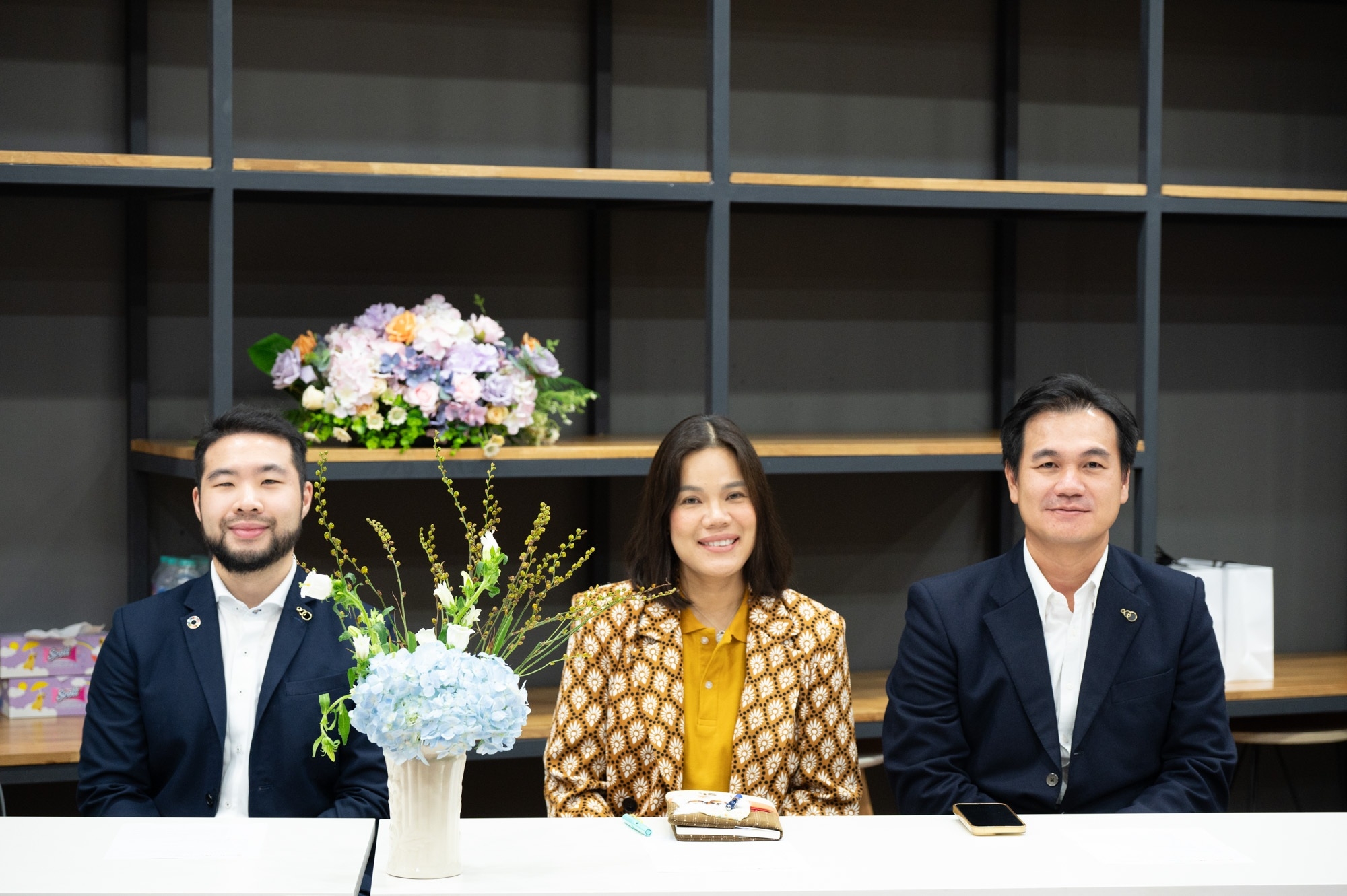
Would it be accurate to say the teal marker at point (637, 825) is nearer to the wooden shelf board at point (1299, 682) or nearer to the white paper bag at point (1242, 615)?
the wooden shelf board at point (1299, 682)

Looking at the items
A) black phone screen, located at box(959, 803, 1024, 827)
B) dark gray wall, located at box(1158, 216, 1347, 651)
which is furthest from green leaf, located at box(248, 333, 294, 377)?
dark gray wall, located at box(1158, 216, 1347, 651)

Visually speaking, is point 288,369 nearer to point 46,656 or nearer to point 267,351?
point 267,351

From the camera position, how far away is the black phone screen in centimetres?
183

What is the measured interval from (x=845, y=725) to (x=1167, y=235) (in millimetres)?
1962

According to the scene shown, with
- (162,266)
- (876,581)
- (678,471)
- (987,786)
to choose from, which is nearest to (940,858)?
(987,786)

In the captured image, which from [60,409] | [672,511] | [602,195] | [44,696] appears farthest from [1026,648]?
[60,409]

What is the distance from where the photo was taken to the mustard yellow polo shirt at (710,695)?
2332 mm

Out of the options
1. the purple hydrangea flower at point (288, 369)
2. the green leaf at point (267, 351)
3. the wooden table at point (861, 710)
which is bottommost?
the wooden table at point (861, 710)

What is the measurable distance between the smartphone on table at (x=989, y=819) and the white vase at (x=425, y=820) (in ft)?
2.30

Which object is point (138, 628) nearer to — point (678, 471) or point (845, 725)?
point (678, 471)

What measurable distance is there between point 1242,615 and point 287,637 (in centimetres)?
225

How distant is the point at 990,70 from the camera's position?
11.7ft

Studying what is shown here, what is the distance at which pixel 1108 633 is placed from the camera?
228 centimetres

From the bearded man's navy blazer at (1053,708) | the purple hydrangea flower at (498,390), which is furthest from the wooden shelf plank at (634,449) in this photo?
the bearded man's navy blazer at (1053,708)
